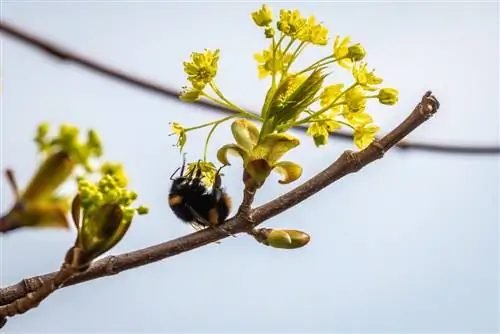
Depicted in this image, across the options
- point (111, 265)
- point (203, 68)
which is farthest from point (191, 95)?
point (111, 265)

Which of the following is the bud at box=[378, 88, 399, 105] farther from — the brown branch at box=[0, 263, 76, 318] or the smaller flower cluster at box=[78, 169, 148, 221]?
the brown branch at box=[0, 263, 76, 318]

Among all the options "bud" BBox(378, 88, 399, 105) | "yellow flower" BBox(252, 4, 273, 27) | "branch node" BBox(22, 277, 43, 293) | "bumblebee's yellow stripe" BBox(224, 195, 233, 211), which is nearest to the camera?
"branch node" BBox(22, 277, 43, 293)

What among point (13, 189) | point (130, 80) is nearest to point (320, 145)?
point (130, 80)

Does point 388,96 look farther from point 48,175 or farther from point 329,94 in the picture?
point 48,175

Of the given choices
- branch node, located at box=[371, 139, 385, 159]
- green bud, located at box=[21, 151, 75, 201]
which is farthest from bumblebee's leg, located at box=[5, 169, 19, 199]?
branch node, located at box=[371, 139, 385, 159]

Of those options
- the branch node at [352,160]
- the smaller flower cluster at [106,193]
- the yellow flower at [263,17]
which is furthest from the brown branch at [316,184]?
the yellow flower at [263,17]

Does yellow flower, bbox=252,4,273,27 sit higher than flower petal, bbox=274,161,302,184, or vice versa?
yellow flower, bbox=252,4,273,27
